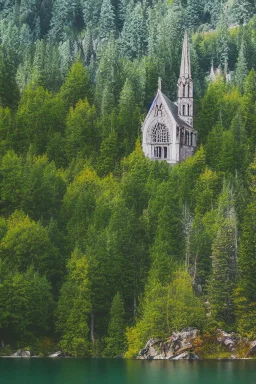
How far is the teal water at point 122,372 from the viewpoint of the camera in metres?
84.1

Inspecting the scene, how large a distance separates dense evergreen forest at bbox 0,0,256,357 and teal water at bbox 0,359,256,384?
23.4ft

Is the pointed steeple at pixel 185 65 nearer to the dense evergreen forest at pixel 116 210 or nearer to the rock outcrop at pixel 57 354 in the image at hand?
the dense evergreen forest at pixel 116 210

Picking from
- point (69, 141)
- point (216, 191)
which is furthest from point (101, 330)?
point (69, 141)

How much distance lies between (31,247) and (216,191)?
2505cm

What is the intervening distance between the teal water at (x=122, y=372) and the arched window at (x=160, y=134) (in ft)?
142

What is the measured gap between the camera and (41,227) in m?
117

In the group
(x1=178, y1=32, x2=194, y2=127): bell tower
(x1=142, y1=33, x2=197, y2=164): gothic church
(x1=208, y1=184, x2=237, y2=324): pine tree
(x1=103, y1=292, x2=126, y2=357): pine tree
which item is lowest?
(x1=103, y1=292, x2=126, y2=357): pine tree

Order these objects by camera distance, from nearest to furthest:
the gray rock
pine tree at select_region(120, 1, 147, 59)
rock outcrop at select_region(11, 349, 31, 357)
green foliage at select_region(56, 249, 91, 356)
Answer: rock outcrop at select_region(11, 349, 31, 357) < the gray rock < green foliage at select_region(56, 249, 91, 356) < pine tree at select_region(120, 1, 147, 59)

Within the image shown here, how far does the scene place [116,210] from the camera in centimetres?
12119

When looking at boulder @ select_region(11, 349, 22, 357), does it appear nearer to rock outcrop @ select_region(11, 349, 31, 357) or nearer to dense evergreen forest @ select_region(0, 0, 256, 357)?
rock outcrop @ select_region(11, 349, 31, 357)

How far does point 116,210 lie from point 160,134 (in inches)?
886

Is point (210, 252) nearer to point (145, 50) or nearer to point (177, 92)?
point (177, 92)

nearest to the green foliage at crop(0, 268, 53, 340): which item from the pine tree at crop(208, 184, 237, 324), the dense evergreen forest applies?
the dense evergreen forest

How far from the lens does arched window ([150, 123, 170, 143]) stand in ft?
461
